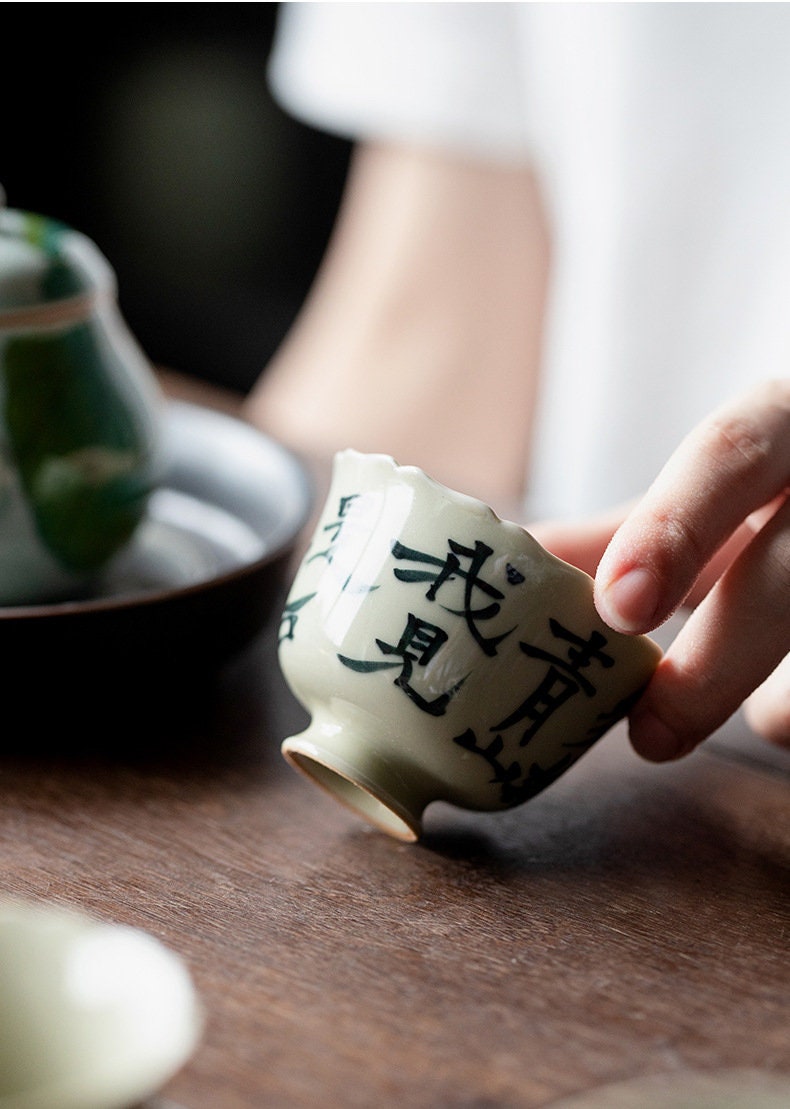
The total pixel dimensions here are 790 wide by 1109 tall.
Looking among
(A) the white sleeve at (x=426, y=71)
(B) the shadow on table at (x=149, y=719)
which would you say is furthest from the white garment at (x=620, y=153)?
(B) the shadow on table at (x=149, y=719)

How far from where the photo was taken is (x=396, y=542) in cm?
43

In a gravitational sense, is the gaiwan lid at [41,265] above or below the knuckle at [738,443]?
below

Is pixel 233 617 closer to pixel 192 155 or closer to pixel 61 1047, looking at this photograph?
pixel 61 1047

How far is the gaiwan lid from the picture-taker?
1.83ft

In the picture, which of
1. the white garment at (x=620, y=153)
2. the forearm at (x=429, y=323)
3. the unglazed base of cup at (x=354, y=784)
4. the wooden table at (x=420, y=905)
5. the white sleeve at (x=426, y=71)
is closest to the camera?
the wooden table at (x=420, y=905)

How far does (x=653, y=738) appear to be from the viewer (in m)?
0.48

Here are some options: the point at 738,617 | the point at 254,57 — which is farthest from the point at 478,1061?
the point at 254,57

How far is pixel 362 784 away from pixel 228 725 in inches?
5.4

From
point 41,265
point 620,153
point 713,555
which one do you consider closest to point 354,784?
point 713,555

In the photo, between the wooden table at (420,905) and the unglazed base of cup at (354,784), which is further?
the unglazed base of cup at (354,784)

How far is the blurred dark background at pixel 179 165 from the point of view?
232 centimetres

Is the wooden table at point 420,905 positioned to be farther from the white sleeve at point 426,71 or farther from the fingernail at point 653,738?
the white sleeve at point 426,71

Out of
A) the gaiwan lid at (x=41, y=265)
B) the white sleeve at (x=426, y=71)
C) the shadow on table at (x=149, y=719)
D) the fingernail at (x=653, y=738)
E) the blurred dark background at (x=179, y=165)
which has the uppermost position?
the white sleeve at (x=426, y=71)

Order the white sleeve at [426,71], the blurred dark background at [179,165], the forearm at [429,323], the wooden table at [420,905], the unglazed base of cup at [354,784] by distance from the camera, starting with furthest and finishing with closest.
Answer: the blurred dark background at [179,165] → the forearm at [429,323] → the white sleeve at [426,71] → the unglazed base of cup at [354,784] → the wooden table at [420,905]
